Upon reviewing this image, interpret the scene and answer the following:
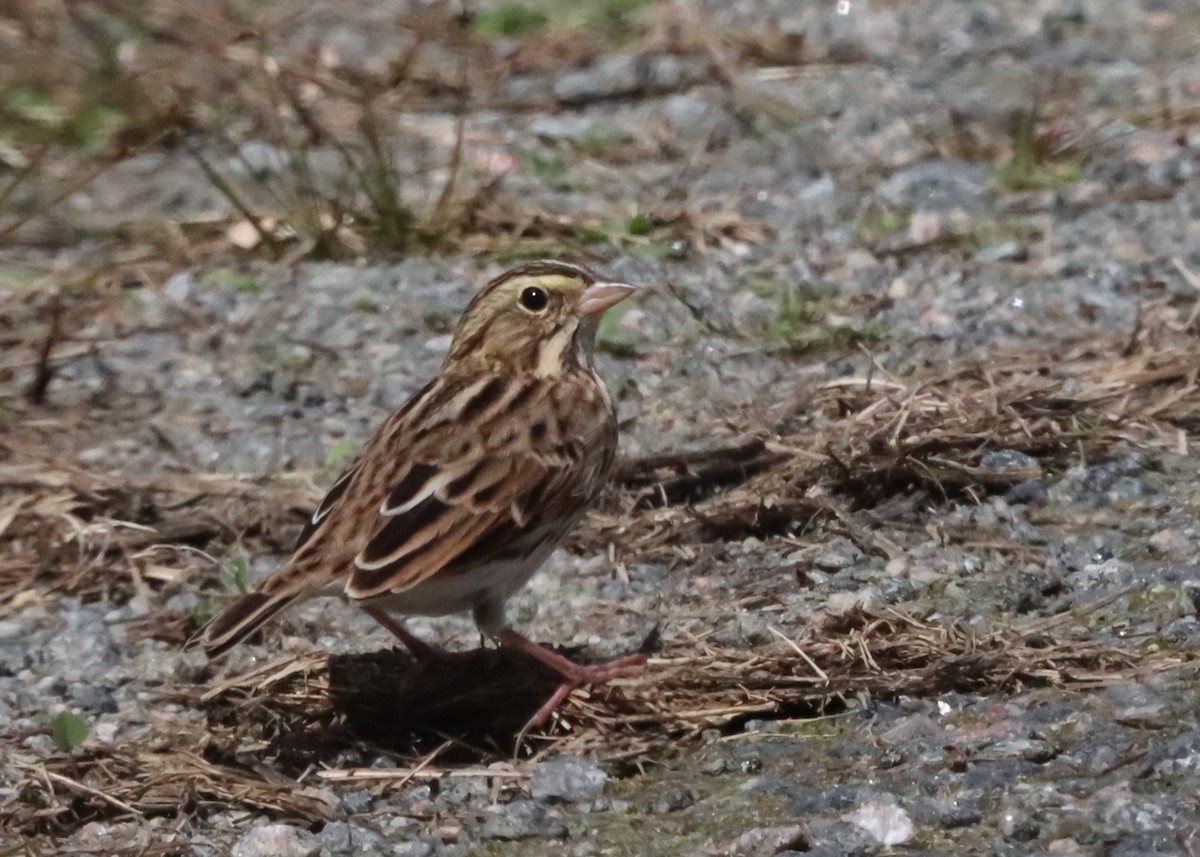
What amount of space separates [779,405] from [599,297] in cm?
126

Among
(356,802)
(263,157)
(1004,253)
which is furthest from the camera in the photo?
(263,157)

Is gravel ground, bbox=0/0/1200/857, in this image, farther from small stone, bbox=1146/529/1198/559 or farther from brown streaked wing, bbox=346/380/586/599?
brown streaked wing, bbox=346/380/586/599

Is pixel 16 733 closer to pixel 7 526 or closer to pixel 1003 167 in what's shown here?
pixel 7 526

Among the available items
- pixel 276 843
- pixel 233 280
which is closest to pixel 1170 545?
pixel 276 843

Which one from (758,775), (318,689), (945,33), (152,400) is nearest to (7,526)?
(152,400)

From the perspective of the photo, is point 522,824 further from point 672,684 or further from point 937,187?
point 937,187

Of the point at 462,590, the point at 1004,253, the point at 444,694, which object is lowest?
the point at 1004,253

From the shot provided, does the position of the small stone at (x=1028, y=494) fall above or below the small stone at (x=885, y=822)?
below

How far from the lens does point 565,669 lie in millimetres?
4770

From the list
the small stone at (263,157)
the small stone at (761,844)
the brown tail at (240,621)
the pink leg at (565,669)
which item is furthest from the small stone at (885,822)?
the small stone at (263,157)

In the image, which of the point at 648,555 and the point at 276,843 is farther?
the point at 648,555

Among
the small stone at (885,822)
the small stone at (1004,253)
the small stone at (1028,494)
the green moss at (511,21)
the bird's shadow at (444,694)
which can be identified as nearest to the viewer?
the small stone at (885,822)

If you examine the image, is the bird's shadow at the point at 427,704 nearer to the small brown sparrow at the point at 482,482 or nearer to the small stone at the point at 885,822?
the small brown sparrow at the point at 482,482

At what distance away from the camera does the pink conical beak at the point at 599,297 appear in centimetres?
528
